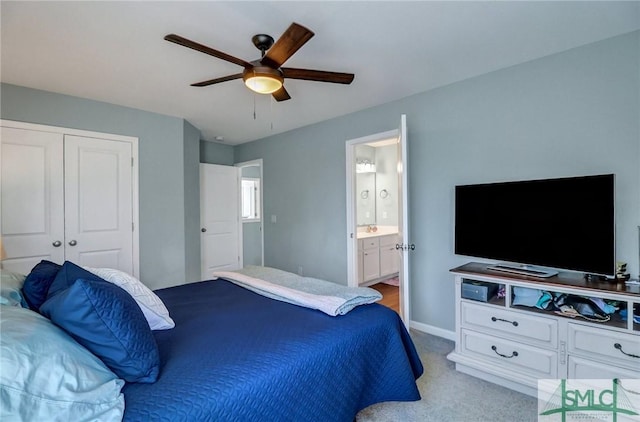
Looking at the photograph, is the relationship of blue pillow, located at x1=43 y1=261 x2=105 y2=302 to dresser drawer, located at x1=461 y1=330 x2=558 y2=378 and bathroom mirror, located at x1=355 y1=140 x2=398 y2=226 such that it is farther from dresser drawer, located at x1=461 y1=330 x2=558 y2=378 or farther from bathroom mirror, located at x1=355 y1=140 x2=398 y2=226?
bathroom mirror, located at x1=355 y1=140 x2=398 y2=226

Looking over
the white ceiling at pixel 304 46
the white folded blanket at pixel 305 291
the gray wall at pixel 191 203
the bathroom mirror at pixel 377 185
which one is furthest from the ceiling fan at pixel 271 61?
the bathroom mirror at pixel 377 185

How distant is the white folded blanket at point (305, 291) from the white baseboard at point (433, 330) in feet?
4.59

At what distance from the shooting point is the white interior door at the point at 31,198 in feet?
9.36

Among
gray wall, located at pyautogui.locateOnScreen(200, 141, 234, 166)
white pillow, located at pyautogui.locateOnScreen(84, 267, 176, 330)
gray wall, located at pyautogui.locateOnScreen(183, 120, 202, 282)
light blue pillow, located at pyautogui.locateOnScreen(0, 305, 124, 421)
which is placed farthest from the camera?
gray wall, located at pyautogui.locateOnScreen(200, 141, 234, 166)

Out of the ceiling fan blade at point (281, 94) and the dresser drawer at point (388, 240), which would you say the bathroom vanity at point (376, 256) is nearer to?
the dresser drawer at point (388, 240)

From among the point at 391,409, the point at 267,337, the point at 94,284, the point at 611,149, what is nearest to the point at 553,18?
the point at 611,149

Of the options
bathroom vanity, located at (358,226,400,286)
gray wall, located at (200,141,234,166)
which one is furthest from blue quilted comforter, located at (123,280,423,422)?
gray wall, located at (200,141,234,166)

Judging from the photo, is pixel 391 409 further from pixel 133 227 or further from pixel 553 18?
pixel 133 227

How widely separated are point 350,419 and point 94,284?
129cm

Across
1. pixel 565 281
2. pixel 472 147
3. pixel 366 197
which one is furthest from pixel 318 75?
pixel 366 197

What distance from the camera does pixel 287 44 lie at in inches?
67.3

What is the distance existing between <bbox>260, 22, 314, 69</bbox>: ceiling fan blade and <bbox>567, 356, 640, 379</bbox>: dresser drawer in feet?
8.21

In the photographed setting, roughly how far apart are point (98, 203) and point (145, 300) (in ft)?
7.89

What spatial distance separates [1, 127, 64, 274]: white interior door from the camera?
9.36ft
